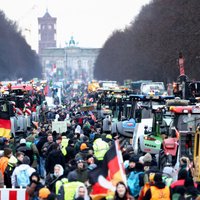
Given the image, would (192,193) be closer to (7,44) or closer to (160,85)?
(160,85)

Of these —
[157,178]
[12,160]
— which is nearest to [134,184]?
[157,178]

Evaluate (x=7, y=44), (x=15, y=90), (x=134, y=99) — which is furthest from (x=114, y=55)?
(x=134, y=99)

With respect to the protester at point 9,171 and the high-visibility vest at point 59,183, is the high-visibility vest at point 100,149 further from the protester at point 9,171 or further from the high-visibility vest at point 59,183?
the high-visibility vest at point 59,183

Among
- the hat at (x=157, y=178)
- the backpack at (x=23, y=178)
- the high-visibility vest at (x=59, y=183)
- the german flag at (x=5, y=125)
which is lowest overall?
the german flag at (x=5, y=125)

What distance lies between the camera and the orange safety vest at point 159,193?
15.3 m

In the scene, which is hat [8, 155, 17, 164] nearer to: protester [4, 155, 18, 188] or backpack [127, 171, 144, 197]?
protester [4, 155, 18, 188]

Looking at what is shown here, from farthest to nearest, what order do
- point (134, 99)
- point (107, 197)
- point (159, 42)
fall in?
point (159, 42), point (134, 99), point (107, 197)

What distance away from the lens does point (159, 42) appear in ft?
234

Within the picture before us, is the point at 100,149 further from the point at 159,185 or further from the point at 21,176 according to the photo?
the point at 159,185

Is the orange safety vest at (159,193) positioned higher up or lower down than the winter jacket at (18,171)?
higher up

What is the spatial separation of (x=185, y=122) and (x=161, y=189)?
298 inches

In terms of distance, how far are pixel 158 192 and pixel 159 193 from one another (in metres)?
0.02

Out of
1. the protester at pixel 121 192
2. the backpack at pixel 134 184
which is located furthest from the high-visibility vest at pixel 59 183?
the protester at pixel 121 192

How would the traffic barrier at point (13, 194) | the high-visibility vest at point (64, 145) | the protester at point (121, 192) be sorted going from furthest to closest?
1. the high-visibility vest at point (64, 145)
2. the traffic barrier at point (13, 194)
3. the protester at point (121, 192)
